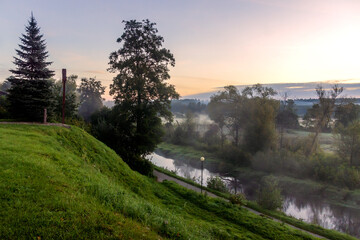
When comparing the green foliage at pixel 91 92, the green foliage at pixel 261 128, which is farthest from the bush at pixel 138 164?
the green foliage at pixel 91 92

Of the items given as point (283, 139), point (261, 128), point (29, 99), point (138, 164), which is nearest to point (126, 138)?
point (138, 164)

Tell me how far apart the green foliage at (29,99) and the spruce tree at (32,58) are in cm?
62

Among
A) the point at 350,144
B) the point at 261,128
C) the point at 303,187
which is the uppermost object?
the point at 261,128

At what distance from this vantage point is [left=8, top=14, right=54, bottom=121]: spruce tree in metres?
16.3

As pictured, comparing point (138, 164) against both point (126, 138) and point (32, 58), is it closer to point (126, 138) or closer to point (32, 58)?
point (126, 138)

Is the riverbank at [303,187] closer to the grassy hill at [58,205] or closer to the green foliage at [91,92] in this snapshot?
the grassy hill at [58,205]

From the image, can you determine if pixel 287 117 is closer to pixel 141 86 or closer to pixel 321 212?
pixel 321 212

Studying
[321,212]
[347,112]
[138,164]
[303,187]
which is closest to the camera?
[138,164]

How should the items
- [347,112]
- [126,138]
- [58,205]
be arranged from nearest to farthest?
[58,205]
[126,138]
[347,112]

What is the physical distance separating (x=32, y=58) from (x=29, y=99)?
3629mm

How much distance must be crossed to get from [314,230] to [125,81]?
25.1m

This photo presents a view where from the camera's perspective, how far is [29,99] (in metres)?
16.4

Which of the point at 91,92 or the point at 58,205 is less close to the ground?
the point at 91,92

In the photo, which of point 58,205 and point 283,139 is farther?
point 283,139
